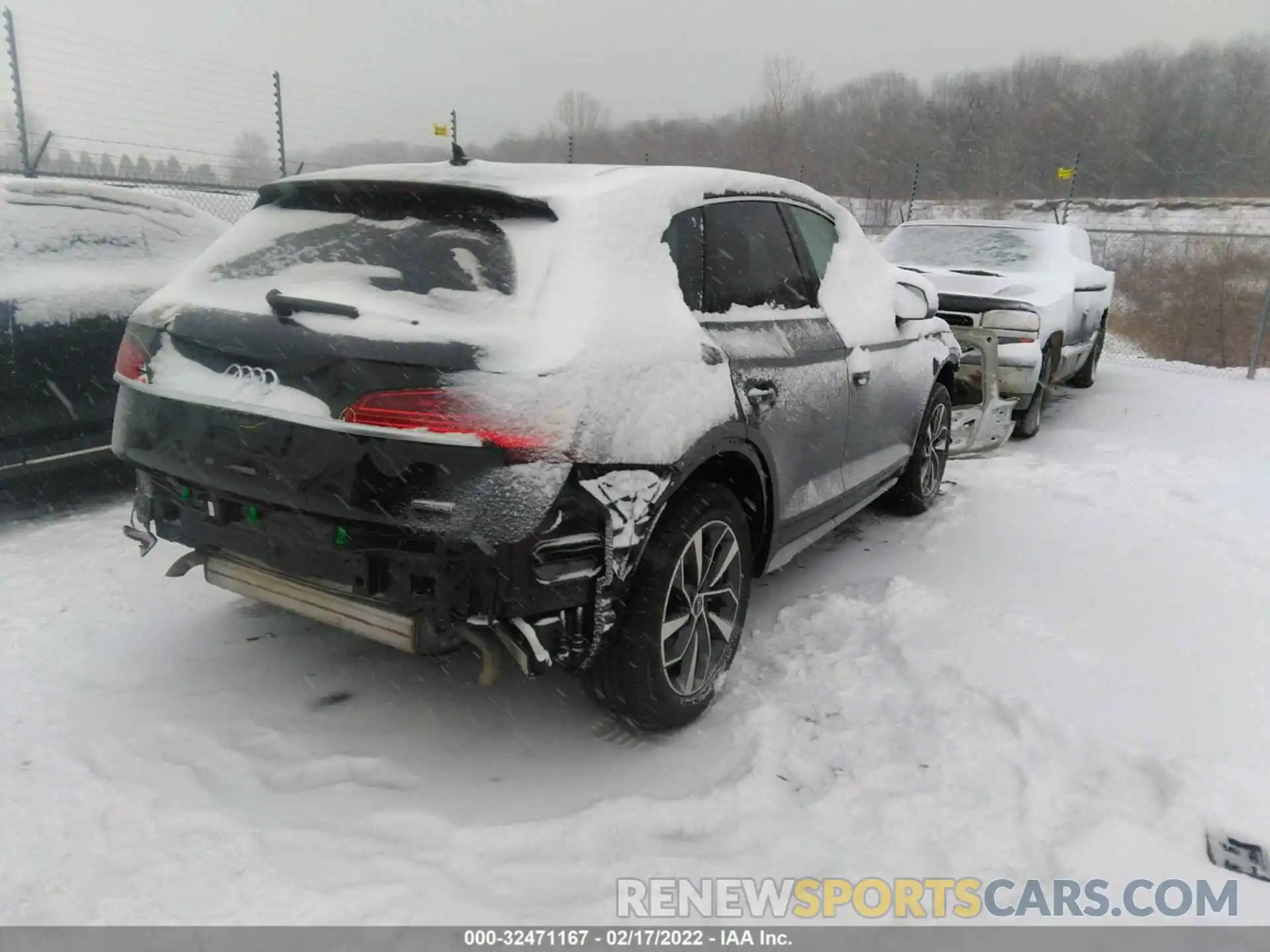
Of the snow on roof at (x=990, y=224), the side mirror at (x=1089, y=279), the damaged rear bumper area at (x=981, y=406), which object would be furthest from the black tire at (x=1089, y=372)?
the damaged rear bumper area at (x=981, y=406)

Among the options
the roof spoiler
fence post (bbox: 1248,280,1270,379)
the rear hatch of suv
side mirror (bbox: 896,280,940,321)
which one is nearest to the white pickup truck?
side mirror (bbox: 896,280,940,321)

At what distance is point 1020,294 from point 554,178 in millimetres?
5297

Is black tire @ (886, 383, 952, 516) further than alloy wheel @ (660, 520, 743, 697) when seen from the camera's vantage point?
Yes

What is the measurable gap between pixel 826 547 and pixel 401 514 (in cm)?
287

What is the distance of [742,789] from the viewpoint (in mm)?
2645

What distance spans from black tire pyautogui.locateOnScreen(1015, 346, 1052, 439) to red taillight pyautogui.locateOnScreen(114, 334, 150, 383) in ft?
20.3

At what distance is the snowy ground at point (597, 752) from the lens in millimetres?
2258

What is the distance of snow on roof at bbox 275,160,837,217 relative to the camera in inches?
103

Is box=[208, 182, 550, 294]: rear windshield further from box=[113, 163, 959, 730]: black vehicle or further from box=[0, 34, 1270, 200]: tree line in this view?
box=[0, 34, 1270, 200]: tree line

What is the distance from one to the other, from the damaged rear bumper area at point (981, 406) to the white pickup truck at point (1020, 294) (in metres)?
0.02

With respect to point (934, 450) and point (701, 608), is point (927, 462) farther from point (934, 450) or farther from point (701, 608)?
point (701, 608)

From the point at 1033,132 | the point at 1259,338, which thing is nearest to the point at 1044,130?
the point at 1033,132

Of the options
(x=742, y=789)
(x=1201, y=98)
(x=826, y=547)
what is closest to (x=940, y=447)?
(x=826, y=547)

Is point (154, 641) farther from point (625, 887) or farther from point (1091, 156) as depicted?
point (1091, 156)
